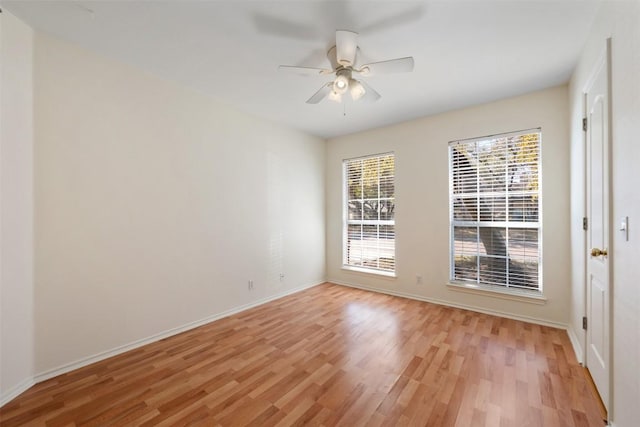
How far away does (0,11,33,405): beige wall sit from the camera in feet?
5.90

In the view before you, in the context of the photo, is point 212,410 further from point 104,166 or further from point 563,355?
point 563,355

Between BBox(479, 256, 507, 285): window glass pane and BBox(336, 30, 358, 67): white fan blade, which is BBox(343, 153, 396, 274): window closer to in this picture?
BBox(479, 256, 507, 285): window glass pane

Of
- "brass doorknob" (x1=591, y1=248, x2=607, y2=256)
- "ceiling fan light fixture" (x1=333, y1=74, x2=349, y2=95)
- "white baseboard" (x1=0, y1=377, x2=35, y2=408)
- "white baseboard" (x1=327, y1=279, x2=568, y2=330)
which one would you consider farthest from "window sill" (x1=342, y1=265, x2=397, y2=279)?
"white baseboard" (x1=0, y1=377, x2=35, y2=408)

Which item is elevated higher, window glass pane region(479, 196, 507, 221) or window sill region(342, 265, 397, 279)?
window glass pane region(479, 196, 507, 221)

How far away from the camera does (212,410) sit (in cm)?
173

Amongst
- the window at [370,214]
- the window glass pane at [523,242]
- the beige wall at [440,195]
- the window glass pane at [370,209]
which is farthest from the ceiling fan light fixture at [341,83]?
the window glass pane at [523,242]

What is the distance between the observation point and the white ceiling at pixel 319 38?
181 cm

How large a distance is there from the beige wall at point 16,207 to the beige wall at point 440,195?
3.84 m

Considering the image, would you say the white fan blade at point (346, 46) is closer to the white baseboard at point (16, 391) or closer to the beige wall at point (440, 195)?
the beige wall at point (440, 195)

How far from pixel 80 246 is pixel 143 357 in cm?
113

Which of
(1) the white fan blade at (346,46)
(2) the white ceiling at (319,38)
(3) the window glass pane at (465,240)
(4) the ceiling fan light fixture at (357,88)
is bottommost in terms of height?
(3) the window glass pane at (465,240)

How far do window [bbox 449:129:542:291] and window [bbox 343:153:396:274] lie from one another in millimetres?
948

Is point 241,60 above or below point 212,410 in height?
above

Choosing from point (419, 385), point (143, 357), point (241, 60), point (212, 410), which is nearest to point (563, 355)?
point (419, 385)
